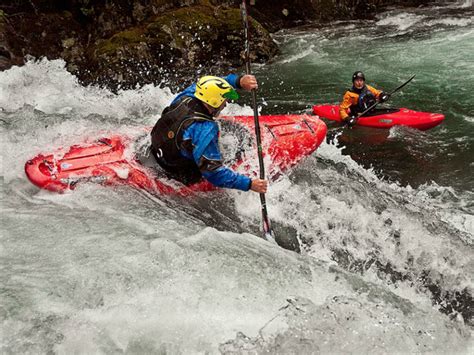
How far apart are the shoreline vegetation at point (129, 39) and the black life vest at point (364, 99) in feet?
12.6

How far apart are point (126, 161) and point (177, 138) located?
34.4 inches

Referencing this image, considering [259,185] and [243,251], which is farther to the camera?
[259,185]

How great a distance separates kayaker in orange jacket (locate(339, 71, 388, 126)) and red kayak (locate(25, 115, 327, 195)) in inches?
83.9

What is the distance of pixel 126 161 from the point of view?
4629 millimetres

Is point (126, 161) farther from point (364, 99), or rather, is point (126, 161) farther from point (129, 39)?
point (129, 39)

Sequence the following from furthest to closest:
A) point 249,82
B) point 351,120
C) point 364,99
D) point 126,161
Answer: point 364,99
point 351,120
point 126,161
point 249,82

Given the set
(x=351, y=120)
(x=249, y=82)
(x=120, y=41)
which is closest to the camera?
(x=249, y=82)

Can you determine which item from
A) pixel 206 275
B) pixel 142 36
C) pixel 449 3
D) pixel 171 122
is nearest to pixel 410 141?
pixel 171 122

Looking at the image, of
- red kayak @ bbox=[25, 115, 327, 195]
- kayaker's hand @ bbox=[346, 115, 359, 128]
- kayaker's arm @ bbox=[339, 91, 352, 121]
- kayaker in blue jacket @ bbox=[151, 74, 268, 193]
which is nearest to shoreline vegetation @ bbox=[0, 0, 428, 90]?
kayaker's arm @ bbox=[339, 91, 352, 121]

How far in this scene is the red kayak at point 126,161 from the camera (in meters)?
4.43

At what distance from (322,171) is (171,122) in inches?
87.9

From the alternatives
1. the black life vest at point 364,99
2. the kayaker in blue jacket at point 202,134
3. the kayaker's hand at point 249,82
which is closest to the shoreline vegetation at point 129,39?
the black life vest at point 364,99

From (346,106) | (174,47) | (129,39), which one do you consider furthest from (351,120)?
(129,39)

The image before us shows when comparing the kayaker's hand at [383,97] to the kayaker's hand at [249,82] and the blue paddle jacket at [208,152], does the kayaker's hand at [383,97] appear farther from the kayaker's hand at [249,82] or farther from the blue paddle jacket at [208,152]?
the blue paddle jacket at [208,152]
